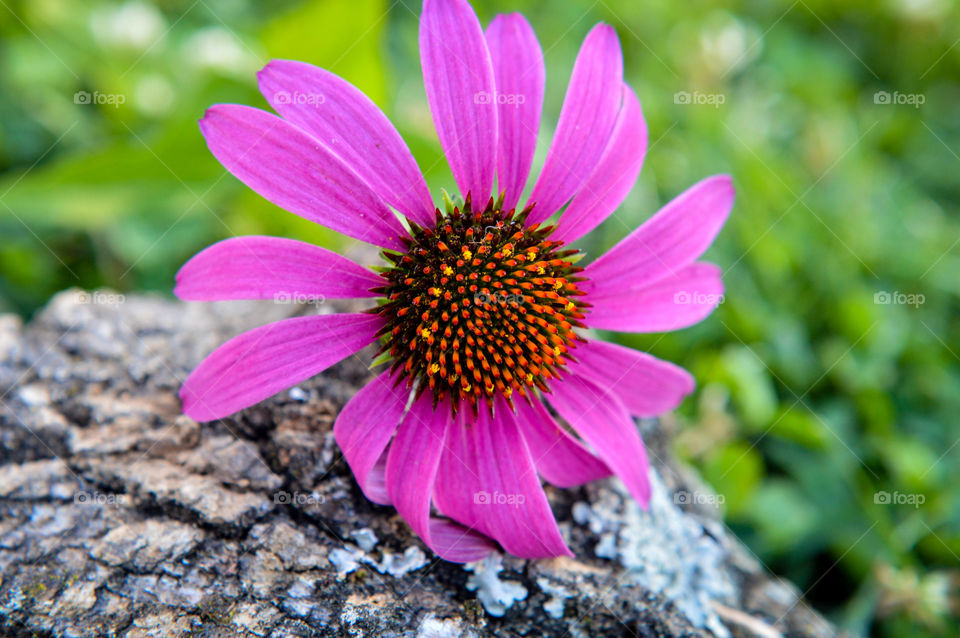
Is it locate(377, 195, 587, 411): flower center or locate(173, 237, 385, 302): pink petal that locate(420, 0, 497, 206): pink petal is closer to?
locate(377, 195, 587, 411): flower center

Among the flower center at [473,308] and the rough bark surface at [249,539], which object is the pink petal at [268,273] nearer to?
the flower center at [473,308]

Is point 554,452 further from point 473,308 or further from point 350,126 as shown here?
point 350,126

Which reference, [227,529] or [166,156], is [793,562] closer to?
[227,529]

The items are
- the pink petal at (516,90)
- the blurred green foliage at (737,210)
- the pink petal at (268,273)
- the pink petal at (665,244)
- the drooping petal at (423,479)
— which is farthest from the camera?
the blurred green foliage at (737,210)

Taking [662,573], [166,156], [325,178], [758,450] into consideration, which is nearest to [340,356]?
[325,178]

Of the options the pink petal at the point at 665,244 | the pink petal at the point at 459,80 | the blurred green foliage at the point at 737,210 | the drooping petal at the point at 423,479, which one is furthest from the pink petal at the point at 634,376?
the blurred green foliage at the point at 737,210

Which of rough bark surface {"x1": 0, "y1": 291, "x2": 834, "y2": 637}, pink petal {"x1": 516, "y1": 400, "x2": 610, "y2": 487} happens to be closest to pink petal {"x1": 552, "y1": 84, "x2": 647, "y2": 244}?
pink petal {"x1": 516, "y1": 400, "x2": 610, "y2": 487}
